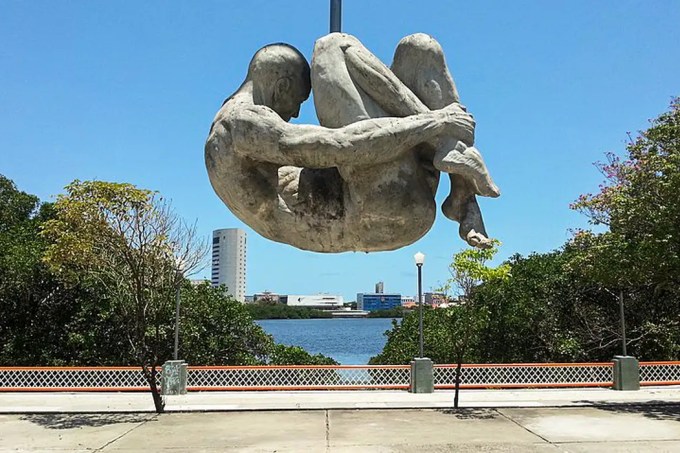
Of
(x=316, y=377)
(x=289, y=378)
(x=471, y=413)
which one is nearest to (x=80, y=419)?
(x=289, y=378)

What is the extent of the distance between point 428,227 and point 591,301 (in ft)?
46.5

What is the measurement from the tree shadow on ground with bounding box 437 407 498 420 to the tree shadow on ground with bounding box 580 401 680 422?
6.47 feet

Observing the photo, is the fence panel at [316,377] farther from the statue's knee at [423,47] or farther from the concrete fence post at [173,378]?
the statue's knee at [423,47]

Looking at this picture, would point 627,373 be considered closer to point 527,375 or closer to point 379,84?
point 527,375

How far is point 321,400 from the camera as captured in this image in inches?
471

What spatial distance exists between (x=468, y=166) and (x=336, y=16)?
1.38m

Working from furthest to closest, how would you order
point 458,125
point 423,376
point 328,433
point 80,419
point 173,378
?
point 423,376 → point 173,378 → point 80,419 → point 328,433 → point 458,125

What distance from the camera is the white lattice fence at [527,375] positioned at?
13.7m

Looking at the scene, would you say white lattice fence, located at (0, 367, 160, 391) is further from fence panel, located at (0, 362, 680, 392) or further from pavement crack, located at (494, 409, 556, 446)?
pavement crack, located at (494, 409, 556, 446)

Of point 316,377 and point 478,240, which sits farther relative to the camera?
point 316,377

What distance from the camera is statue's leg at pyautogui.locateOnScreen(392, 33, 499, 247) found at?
357 cm

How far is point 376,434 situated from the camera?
8328 millimetres

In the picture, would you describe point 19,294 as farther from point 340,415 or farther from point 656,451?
point 656,451

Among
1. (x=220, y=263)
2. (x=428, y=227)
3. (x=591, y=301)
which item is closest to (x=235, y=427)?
(x=220, y=263)
